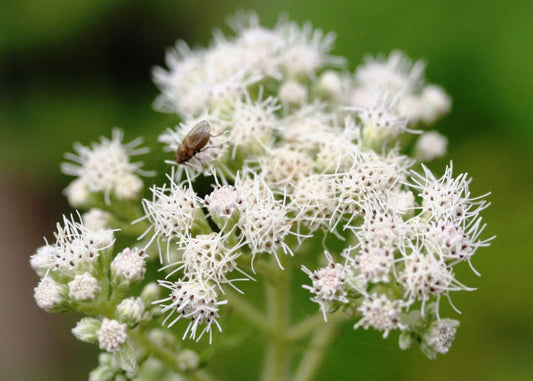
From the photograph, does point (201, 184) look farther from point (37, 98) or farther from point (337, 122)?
point (37, 98)

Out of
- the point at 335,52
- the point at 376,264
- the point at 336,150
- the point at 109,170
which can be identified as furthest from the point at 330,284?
the point at 335,52

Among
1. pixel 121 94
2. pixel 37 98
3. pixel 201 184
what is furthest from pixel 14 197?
pixel 201 184

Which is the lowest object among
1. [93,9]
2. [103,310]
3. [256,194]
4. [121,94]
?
[103,310]

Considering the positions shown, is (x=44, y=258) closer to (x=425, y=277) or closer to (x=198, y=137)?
(x=198, y=137)

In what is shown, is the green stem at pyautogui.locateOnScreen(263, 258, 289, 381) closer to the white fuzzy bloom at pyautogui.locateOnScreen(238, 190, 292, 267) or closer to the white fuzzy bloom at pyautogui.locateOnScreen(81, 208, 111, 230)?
the white fuzzy bloom at pyautogui.locateOnScreen(238, 190, 292, 267)

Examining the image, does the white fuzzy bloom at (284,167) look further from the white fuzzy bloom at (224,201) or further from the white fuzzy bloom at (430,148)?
the white fuzzy bloom at (430,148)

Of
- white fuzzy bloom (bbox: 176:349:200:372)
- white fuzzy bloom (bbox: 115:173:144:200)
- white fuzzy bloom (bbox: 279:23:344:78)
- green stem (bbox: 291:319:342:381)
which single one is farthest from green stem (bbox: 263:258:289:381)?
white fuzzy bloom (bbox: 279:23:344:78)
